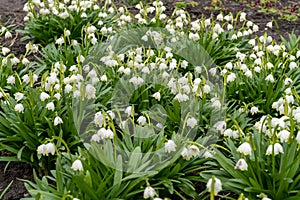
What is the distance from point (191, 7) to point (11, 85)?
4.45 m

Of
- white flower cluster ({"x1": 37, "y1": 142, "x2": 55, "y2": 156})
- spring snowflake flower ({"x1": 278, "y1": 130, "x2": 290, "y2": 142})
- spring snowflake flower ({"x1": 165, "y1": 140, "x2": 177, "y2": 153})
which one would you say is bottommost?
spring snowflake flower ({"x1": 165, "y1": 140, "x2": 177, "y2": 153})

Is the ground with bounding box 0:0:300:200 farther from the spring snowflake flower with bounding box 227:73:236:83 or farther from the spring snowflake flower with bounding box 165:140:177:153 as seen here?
the spring snowflake flower with bounding box 165:140:177:153

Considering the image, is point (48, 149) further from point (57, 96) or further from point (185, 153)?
point (185, 153)

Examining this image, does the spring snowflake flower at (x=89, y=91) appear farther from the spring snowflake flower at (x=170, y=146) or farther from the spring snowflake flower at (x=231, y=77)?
the spring snowflake flower at (x=231, y=77)

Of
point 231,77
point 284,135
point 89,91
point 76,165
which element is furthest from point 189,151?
point 231,77

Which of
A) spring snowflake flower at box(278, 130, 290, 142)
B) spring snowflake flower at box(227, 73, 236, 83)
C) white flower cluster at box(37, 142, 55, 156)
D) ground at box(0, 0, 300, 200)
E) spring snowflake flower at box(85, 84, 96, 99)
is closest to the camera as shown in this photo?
spring snowflake flower at box(278, 130, 290, 142)

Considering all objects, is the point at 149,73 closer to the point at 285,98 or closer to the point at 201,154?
the point at 201,154

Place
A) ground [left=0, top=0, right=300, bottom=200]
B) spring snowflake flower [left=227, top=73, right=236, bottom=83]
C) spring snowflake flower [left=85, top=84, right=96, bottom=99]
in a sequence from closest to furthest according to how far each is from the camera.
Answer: spring snowflake flower [left=85, top=84, right=96, bottom=99]
spring snowflake flower [left=227, top=73, right=236, bottom=83]
ground [left=0, top=0, right=300, bottom=200]

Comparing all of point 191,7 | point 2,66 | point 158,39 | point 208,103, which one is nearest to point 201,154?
point 208,103

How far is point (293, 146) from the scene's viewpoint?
12.1ft

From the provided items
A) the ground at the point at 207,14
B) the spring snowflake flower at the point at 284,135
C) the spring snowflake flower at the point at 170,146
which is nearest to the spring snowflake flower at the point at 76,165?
the spring snowflake flower at the point at 170,146

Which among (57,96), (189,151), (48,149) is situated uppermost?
(57,96)

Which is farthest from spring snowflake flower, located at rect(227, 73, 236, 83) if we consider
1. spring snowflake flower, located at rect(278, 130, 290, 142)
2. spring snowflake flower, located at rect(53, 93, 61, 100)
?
spring snowflake flower, located at rect(53, 93, 61, 100)

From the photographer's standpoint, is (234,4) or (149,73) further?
(234,4)
